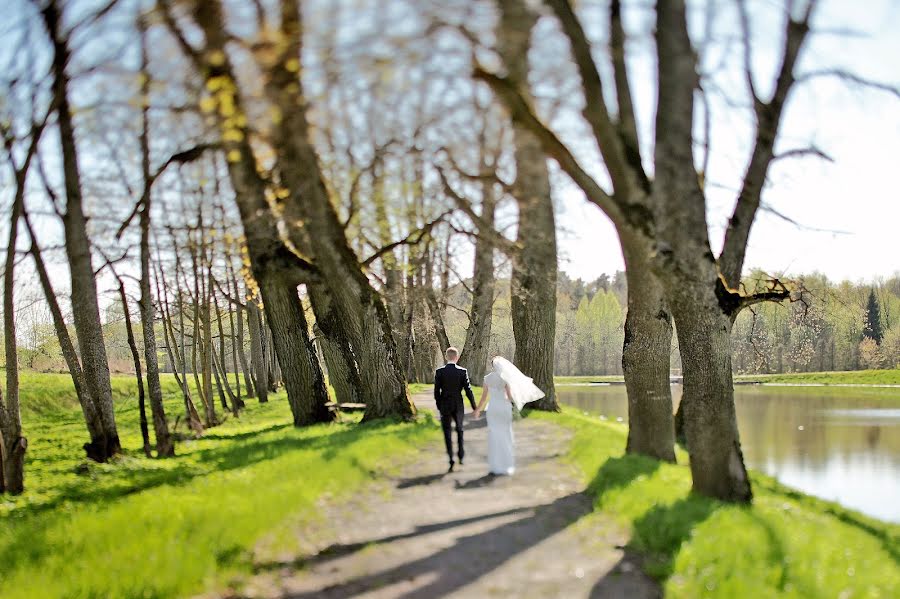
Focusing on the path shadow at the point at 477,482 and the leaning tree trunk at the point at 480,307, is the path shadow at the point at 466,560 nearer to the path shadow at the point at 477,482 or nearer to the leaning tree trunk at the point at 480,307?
the path shadow at the point at 477,482

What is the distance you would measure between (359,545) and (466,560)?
3.59 ft

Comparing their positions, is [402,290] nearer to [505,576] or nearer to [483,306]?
[483,306]

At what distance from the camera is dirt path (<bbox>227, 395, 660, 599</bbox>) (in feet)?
19.5

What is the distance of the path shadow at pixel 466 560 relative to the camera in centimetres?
588

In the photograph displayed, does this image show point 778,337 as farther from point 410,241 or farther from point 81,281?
point 81,281

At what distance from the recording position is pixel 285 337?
668 inches

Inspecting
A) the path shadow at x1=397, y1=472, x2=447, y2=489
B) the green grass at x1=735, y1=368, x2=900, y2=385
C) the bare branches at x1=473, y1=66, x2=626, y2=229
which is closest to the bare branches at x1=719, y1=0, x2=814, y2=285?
the bare branches at x1=473, y1=66, x2=626, y2=229

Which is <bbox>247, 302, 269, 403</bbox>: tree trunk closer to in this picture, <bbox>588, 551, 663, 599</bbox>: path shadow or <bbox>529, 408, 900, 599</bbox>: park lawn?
<bbox>529, 408, 900, 599</bbox>: park lawn

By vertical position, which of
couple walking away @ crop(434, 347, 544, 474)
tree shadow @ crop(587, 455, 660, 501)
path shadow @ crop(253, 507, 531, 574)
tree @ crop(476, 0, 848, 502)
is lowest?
path shadow @ crop(253, 507, 531, 574)

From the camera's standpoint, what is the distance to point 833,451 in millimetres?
23141

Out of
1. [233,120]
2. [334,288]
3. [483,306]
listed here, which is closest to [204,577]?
[233,120]

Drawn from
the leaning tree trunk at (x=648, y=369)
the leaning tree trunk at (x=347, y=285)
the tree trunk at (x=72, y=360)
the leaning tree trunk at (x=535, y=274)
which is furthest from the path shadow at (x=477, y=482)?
the leaning tree trunk at (x=535, y=274)

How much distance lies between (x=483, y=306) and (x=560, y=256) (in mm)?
8181

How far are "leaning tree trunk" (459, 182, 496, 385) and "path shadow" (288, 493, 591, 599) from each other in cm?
1699
